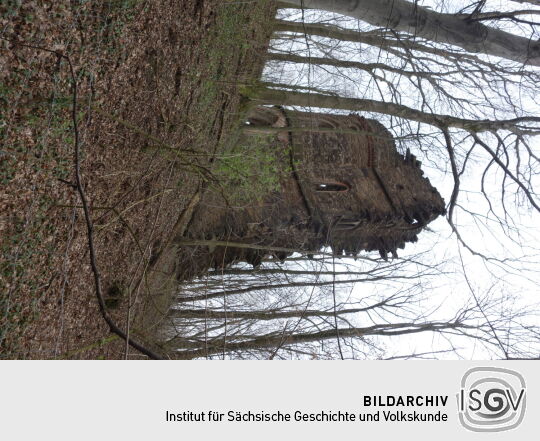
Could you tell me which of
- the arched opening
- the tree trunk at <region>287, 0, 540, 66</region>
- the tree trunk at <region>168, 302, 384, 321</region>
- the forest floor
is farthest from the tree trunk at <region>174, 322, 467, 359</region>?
the tree trunk at <region>287, 0, 540, 66</region>

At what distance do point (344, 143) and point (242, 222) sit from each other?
458cm

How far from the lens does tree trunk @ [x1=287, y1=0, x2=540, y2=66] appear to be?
773 cm

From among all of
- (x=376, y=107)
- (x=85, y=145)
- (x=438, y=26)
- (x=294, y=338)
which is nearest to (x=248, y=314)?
(x=294, y=338)

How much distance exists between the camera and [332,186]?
14820 millimetres

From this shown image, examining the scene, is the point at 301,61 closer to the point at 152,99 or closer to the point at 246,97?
the point at 246,97

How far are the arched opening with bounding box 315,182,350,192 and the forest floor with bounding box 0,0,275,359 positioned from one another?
6.44m

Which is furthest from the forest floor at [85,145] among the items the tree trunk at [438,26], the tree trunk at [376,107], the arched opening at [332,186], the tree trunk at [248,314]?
the arched opening at [332,186]

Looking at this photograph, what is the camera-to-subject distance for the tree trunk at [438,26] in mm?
7727

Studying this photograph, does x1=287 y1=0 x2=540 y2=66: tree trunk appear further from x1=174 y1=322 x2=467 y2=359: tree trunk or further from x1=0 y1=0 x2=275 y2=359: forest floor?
x1=174 y1=322 x2=467 y2=359: tree trunk

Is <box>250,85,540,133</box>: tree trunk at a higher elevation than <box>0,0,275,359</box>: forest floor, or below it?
higher

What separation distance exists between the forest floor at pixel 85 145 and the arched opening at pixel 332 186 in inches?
253

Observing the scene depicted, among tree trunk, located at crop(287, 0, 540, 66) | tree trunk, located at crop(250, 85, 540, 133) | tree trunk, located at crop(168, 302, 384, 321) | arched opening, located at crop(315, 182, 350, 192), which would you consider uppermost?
tree trunk, located at crop(287, 0, 540, 66)

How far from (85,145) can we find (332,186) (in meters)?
10.3

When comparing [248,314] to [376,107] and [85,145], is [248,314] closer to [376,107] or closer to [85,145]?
[376,107]
